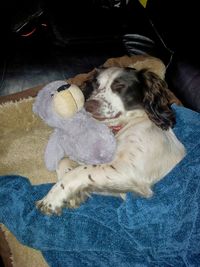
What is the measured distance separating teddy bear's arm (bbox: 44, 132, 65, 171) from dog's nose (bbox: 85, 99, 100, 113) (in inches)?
9.2

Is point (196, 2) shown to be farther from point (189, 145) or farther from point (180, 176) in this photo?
point (180, 176)

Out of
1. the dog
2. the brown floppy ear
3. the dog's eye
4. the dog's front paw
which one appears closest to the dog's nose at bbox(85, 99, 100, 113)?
the dog

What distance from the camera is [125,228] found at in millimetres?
1774

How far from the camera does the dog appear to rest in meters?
1.85

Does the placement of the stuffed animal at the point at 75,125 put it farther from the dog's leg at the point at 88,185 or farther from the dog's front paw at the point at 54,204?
the dog's front paw at the point at 54,204

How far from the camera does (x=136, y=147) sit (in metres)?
1.91

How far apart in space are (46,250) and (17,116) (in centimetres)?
101

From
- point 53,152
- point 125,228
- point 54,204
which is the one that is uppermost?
point 53,152

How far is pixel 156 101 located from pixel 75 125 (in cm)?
51

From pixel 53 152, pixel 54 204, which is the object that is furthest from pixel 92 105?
pixel 54 204

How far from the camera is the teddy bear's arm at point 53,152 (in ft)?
6.55

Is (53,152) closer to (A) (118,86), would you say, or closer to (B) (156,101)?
(A) (118,86)

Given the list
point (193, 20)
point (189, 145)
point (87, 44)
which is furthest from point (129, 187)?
point (87, 44)

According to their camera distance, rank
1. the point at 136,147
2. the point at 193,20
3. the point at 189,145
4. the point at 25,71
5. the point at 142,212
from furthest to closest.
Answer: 1. the point at 25,71
2. the point at 193,20
3. the point at 189,145
4. the point at 136,147
5. the point at 142,212
